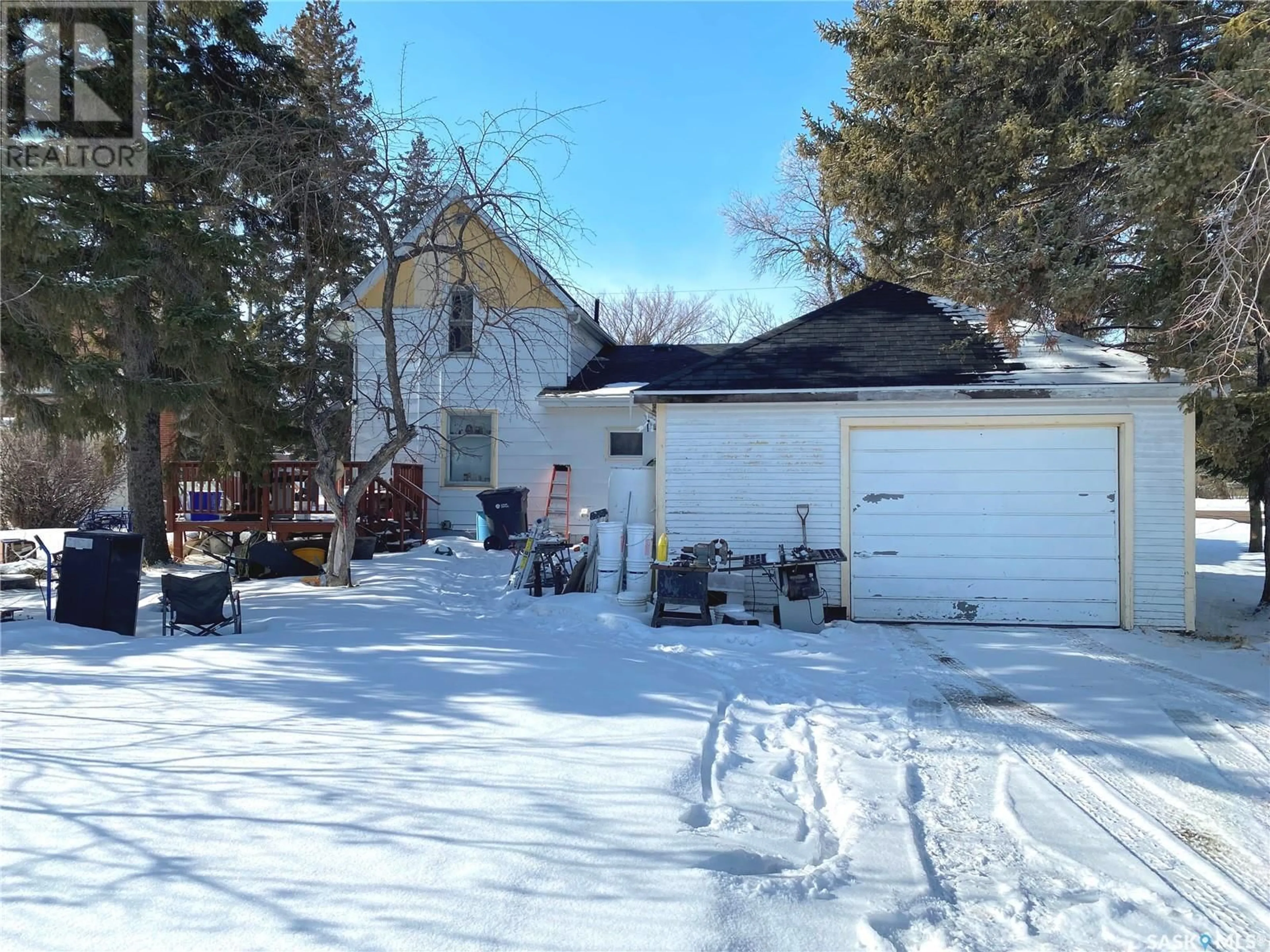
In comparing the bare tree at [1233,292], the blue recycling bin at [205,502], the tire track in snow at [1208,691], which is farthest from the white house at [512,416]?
the bare tree at [1233,292]

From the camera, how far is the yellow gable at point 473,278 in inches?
379

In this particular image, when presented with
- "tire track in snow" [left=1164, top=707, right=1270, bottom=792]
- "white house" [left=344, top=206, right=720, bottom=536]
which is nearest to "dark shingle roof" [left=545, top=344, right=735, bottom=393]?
"white house" [left=344, top=206, right=720, bottom=536]

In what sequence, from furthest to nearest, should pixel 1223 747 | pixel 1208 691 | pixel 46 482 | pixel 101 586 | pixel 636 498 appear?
pixel 46 482, pixel 636 498, pixel 101 586, pixel 1208 691, pixel 1223 747

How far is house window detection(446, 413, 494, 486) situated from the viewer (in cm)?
1620

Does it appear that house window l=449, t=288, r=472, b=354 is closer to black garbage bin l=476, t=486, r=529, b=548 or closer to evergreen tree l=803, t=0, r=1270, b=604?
black garbage bin l=476, t=486, r=529, b=548

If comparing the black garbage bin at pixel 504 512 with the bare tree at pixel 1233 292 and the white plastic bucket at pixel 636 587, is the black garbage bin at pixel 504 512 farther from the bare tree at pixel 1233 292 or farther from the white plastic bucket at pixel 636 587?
the bare tree at pixel 1233 292

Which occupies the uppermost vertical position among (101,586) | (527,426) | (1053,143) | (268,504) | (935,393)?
(1053,143)

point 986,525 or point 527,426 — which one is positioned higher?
point 527,426

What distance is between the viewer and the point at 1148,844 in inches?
143

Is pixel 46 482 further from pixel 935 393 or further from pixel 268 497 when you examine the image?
pixel 935 393

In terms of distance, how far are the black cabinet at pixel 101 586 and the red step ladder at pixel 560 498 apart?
8.51m

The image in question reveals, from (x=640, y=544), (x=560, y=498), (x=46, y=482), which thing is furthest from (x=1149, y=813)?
(x=46, y=482)

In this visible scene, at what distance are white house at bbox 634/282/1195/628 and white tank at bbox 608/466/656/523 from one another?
0.59 metres

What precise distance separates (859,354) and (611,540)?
151 inches
